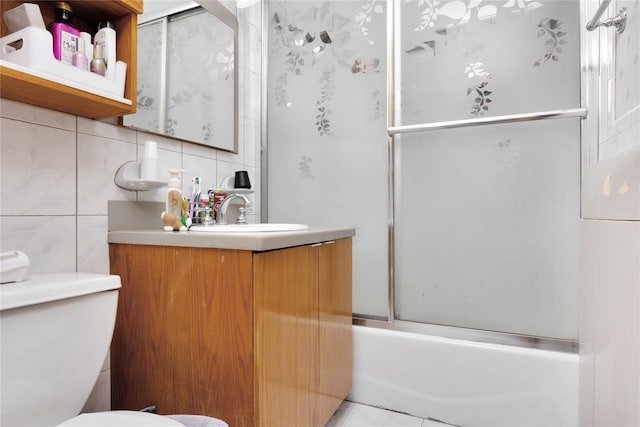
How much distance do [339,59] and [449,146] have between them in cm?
68

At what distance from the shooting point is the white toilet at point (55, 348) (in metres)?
0.74

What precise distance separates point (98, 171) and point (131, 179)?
0.10 metres

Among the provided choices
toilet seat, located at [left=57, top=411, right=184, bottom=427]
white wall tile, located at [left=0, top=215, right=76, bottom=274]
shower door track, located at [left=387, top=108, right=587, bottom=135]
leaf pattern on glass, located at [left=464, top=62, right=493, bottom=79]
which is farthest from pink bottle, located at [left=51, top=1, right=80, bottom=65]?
leaf pattern on glass, located at [left=464, top=62, right=493, bottom=79]

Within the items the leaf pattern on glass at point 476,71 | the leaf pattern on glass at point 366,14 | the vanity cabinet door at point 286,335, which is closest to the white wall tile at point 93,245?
the vanity cabinet door at point 286,335

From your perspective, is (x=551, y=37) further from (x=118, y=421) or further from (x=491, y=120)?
(x=118, y=421)

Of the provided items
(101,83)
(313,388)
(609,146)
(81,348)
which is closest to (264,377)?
(313,388)

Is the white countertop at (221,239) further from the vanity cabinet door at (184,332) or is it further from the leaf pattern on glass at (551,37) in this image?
the leaf pattern on glass at (551,37)

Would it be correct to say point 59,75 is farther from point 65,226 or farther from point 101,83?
point 65,226

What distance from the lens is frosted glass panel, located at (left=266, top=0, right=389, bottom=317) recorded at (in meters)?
1.67

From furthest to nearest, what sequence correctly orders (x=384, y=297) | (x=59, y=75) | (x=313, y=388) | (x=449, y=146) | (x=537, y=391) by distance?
(x=384, y=297) → (x=449, y=146) → (x=537, y=391) → (x=313, y=388) → (x=59, y=75)

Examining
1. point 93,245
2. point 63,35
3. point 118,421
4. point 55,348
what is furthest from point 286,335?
point 63,35

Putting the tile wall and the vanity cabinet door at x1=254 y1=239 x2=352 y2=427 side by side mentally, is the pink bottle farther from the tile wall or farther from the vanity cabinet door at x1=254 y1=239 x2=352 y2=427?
the vanity cabinet door at x1=254 y1=239 x2=352 y2=427

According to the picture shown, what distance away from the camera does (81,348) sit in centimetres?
87

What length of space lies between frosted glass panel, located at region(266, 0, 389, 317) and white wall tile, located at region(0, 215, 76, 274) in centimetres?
98
